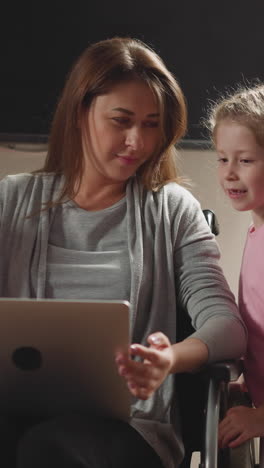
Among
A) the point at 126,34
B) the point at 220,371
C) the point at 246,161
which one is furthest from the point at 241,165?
the point at 126,34

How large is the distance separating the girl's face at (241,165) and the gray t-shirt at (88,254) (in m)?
0.23

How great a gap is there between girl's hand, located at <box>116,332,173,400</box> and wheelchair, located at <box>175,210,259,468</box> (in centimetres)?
12

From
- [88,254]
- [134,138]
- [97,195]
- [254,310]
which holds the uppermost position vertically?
[134,138]

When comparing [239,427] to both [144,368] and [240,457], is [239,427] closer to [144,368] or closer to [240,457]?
[240,457]

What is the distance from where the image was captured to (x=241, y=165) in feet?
5.00

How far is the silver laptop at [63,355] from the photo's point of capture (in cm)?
116

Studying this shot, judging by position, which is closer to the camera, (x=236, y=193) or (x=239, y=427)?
(x=239, y=427)

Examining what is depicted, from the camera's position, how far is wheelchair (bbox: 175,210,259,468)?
1.27 metres

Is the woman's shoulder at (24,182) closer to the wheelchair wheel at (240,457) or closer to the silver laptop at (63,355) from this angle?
the silver laptop at (63,355)

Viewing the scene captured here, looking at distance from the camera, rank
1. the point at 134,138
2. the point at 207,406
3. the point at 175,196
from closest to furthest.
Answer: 1. the point at 207,406
2. the point at 134,138
3. the point at 175,196

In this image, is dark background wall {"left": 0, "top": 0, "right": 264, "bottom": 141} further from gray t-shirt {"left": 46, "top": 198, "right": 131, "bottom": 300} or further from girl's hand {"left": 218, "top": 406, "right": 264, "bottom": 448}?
girl's hand {"left": 218, "top": 406, "right": 264, "bottom": 448}

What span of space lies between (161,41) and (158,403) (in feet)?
3.89

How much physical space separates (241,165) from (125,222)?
0.87ft

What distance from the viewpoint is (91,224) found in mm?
1566
